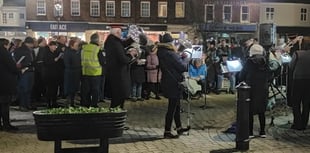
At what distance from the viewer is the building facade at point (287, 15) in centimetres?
5406

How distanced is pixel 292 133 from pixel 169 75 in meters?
2.81

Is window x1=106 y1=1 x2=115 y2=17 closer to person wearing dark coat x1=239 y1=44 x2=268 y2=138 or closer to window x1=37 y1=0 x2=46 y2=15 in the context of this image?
window x1=37 y1=0 x2=46 y2=15

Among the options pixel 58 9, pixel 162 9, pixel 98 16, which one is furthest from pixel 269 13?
pixel 58 9

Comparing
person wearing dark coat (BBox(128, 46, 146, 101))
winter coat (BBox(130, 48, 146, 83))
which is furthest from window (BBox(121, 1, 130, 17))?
winter coat (BBox(130, 48, 146, 83))

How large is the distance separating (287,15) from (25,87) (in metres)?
47.4

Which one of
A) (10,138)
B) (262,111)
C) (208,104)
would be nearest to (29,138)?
(10,138)

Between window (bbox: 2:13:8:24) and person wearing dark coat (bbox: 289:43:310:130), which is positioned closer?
person wearing dark coat (bbox: 289:43:310:130)

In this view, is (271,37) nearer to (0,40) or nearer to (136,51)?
(136,51)

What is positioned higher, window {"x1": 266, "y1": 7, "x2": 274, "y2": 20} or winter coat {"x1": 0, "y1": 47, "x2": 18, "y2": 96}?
window {"x1": 266, "y1": 7, "x2": 274, "y2": 20}

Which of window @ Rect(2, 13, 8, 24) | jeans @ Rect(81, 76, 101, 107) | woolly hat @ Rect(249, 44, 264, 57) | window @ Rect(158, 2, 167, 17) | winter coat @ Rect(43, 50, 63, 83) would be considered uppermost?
window @ Rect(158, 2, 167, 17)

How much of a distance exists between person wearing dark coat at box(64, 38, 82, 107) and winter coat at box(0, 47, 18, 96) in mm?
2896

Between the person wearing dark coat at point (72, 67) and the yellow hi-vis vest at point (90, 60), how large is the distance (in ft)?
4.37

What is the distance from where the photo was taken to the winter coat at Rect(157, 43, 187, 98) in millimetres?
8523

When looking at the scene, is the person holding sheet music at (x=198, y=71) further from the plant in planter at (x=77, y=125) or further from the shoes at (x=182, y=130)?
the plant in planter at (x=77, y=125)
